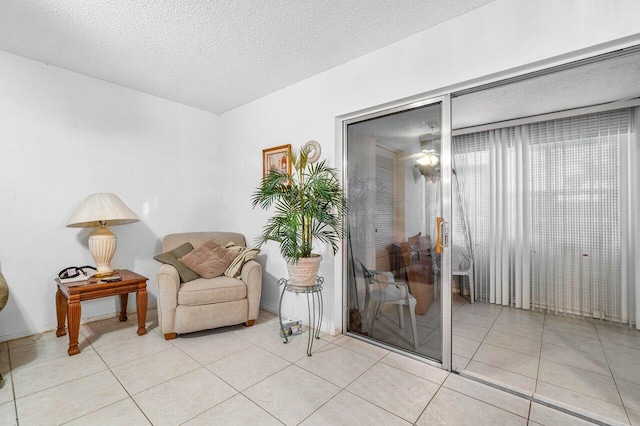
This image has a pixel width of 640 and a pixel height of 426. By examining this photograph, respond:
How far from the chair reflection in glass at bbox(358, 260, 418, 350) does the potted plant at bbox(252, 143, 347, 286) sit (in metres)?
0.43

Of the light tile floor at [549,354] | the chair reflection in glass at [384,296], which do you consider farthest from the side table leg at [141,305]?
the light tile floor at [549,354]

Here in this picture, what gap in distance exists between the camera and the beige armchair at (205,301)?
260 cm

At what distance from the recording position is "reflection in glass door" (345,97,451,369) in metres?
2.23

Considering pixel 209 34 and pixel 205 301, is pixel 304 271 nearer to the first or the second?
pixel 205 301

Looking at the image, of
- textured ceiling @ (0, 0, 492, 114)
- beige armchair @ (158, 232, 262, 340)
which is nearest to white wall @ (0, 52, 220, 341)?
textured ceiling @ (0, 0, 492, 114)

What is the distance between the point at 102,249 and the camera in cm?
274

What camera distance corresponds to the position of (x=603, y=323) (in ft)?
10.2

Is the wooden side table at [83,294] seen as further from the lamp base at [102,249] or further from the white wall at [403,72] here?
the white wall at [403,72]

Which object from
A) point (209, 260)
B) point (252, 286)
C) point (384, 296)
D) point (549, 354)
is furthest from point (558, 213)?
point (209, 260)

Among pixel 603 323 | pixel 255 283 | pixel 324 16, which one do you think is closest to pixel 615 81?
pixel 603 323

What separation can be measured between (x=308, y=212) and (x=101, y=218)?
6.09ft

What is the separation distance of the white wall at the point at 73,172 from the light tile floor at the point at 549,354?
287 cm

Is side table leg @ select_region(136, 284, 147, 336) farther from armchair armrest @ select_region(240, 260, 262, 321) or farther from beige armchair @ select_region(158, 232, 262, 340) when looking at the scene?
armchair armrest @ select_region(240, 260, 262, 321)

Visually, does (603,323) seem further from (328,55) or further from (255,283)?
(328,55)
